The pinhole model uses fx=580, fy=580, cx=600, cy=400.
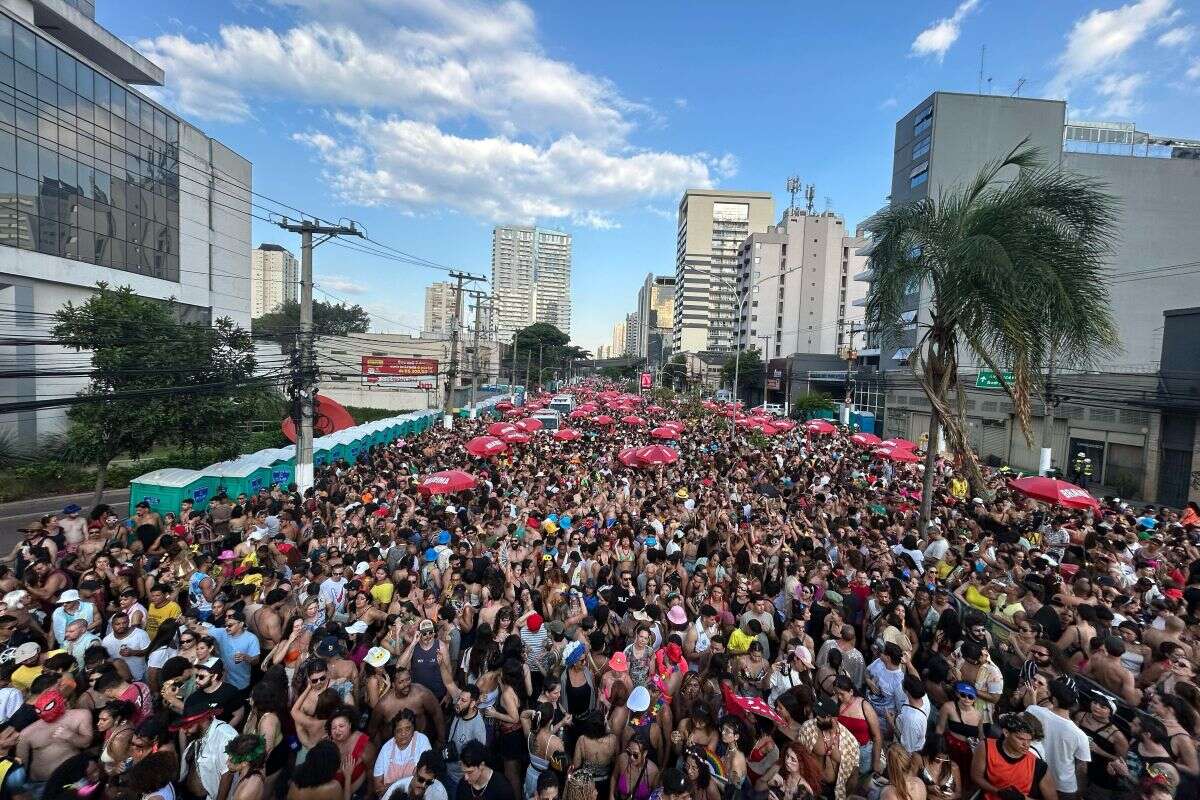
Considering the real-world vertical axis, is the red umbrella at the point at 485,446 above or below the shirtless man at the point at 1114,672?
above

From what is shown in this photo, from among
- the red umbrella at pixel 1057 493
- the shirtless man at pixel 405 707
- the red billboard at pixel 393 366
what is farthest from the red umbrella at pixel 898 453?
the red billboard at pixel 393 366

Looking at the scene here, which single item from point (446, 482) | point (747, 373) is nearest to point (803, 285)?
point (747, 373)

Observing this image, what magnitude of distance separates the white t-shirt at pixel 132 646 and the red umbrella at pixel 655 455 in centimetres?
1007

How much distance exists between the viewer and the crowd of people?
153 inches

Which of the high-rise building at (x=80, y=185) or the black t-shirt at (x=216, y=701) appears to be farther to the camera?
the high-rise building at (x=80, y=185)

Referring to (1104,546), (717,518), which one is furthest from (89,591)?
(1104,546)

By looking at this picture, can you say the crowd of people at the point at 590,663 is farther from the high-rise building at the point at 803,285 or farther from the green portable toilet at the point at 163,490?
the high-rise building at the point at 803,285

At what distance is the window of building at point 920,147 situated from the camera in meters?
40.3

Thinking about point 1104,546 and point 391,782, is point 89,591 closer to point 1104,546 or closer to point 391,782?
point 391,782

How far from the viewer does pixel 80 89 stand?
86.1ft

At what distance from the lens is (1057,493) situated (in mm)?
10219

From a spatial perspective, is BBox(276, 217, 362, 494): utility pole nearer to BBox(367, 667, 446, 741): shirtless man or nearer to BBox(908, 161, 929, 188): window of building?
BBox(367, 667, 446, 741): shirtless man

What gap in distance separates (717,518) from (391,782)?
7.56 meters

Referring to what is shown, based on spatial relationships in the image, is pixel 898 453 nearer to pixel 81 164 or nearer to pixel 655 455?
pixel 655 455
